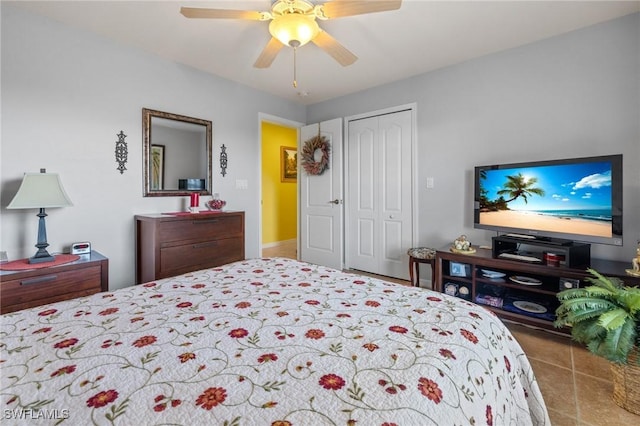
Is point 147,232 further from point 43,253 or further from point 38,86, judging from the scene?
point 38,86

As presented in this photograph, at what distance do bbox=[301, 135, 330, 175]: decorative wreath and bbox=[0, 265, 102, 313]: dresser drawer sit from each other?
283cm

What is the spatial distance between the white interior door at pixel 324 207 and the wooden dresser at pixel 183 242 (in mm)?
1498

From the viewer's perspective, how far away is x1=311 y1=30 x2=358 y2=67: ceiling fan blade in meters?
2.07

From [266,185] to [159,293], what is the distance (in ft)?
14.9

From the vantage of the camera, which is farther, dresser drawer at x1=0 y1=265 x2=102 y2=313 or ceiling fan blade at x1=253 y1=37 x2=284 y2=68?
ceiling fan blade at x1=253 y1=37 x2=284 y2=68

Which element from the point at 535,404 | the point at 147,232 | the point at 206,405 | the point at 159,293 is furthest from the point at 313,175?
the point at 206,405

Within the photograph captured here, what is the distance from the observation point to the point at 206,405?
62cm

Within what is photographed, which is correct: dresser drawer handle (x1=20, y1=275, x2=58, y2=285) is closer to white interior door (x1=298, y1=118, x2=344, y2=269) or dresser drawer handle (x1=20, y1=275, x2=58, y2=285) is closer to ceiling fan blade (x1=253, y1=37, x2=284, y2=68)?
ceiling fan blade (x1=253, y1=37, x2=284, y2=68)

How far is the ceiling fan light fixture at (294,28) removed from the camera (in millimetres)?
1933

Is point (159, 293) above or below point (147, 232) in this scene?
below

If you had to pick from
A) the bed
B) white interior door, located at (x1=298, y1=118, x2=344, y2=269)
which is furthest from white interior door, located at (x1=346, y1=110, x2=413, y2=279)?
the bed

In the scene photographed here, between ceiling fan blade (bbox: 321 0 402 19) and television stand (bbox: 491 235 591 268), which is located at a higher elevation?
ceiling fan blade (bbox: 321 0 402 19)

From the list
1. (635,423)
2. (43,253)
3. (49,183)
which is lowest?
(635,423)

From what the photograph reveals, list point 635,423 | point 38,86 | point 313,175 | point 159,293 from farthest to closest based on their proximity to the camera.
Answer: point 313,175, point 38,86, point 635,423, point 159,293
